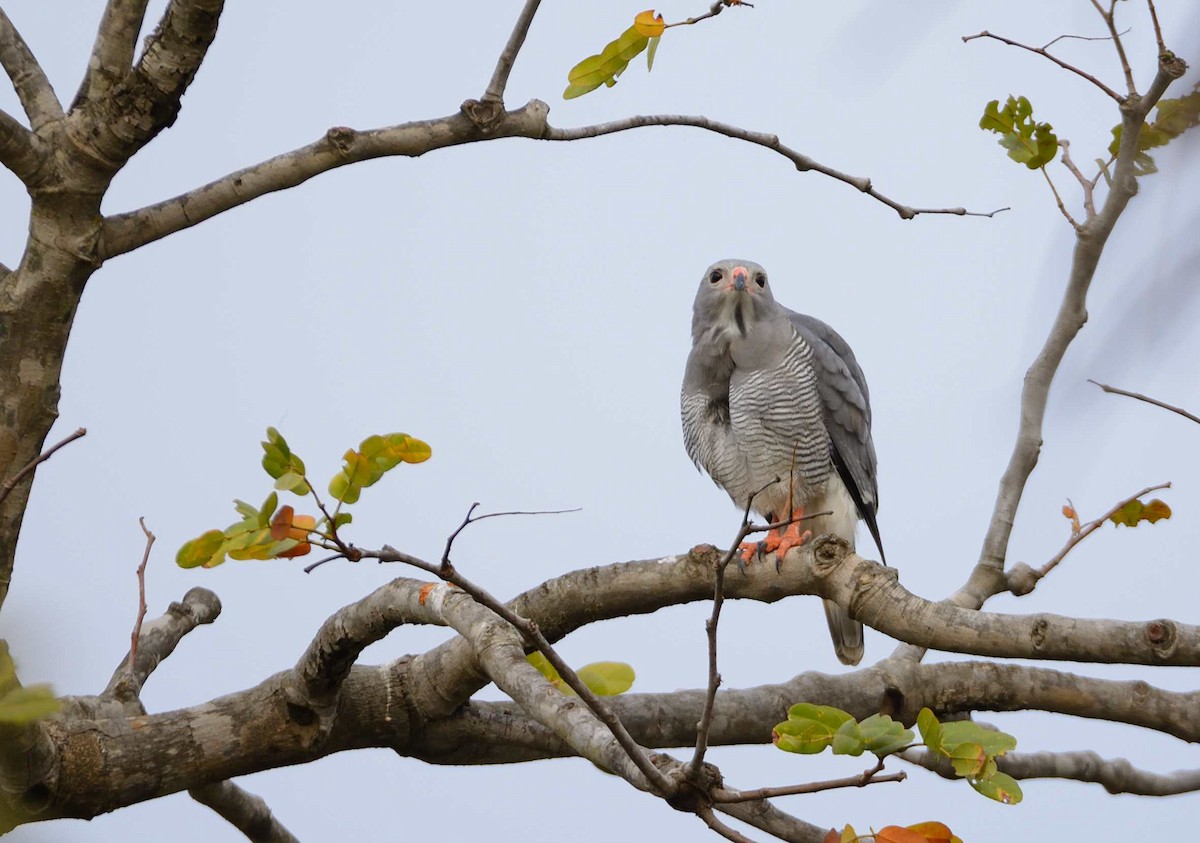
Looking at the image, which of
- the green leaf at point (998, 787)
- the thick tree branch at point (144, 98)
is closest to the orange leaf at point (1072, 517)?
the green leaf at point (998, 787)

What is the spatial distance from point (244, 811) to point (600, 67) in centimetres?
261

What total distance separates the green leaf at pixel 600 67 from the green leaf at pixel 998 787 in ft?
5.80

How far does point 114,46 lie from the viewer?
3.16 metres

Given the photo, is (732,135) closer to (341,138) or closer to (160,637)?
(341,138)

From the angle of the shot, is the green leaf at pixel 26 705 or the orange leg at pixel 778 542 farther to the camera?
the orange leg at pixel 778 542

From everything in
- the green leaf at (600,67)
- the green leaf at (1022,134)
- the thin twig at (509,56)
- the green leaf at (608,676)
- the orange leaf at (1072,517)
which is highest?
the green leaf at (1022,134)

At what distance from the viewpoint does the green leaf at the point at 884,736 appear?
2006 mm

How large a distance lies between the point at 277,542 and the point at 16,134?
1538mm

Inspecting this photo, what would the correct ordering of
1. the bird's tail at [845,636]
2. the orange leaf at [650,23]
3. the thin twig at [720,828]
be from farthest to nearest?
the bird's tail at [845,636], the orange leaf at [650,23], the thin twig at [720,828]

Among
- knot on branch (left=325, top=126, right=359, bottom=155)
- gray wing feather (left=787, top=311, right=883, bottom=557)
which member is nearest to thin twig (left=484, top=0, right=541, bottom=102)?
knot on branch (left=325, top=126, right=359, bottom=155)

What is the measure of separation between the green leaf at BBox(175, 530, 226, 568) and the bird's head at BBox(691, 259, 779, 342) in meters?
3.21

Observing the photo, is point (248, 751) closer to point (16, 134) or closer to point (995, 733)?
point (16, 134)

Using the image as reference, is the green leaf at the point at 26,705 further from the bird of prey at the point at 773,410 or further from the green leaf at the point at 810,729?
the bird of prey at the point at 773,410

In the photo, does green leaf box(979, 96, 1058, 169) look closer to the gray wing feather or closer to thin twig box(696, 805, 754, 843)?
the gray wing feather
